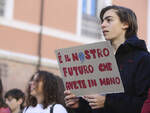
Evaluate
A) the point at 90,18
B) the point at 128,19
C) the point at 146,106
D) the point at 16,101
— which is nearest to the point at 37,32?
the point at 90,18

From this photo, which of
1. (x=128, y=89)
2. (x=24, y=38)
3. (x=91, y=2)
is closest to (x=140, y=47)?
(x=128, y=89)

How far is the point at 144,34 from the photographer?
51.5 ft

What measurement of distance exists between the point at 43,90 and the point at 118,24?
5.50 ft

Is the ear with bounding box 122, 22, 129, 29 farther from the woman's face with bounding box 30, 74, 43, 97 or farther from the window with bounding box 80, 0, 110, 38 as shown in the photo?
the window with bounding box 80, 0, 110, 38

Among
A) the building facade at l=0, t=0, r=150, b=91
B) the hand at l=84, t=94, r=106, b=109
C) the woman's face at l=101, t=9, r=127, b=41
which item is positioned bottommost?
the hand at l=84, t=94, r=106, b=109

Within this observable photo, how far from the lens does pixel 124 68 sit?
3.14 m

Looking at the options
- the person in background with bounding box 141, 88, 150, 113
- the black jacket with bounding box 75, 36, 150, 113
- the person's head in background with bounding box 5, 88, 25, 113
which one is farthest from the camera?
the person's head in background with bounding box 5, 88, 25, 113

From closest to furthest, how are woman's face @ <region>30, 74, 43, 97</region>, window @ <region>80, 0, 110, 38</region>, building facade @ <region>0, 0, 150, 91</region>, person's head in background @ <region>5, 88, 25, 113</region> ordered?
woman's face @ <region>30, 74, 43, 97</region> → person's head in background @ <region>5, 88, 25, 113</region> → building facade @ <region>0, 0, 150, 91</region> → window @ <region>80, 0, 110, 38</region>

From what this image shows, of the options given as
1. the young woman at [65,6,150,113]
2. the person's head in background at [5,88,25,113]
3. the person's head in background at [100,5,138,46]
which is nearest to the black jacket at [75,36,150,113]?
the young woman at [65,6,150,113]

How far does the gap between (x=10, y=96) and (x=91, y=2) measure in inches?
297

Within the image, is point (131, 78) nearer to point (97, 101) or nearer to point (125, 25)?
point (97, 101)

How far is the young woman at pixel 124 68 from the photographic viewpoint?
3002 mm

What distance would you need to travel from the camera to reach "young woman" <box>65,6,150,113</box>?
9.85ft

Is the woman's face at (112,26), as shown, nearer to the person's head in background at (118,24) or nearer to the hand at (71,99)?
the person's head in background at (118,24)
